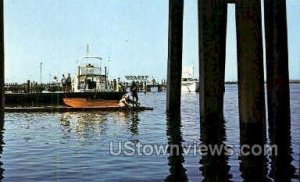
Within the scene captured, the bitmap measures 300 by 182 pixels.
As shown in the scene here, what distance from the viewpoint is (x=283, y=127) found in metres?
13.7

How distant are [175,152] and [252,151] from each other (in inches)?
102

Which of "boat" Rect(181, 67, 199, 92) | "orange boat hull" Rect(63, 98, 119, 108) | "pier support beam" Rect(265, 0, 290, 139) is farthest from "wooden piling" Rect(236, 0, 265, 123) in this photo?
"boat" Rect(181, 67, 199, 92)

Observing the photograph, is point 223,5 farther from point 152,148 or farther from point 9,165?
point 9,165

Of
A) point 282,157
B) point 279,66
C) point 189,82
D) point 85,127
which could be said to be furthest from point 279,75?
point 189,82

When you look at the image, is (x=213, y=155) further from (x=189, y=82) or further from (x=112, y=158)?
(x=189, y=82)

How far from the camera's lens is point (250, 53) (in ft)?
35.5

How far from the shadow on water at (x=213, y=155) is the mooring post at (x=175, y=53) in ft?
13.0

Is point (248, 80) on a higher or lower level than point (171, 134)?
higher

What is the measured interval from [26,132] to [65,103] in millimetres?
16198

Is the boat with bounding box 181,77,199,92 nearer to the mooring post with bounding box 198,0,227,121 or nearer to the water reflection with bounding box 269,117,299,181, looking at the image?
the water reflection with bounding box 269,117,299,181

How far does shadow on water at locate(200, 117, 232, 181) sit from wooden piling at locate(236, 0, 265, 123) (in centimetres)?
150

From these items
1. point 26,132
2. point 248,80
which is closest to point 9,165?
point 248,80

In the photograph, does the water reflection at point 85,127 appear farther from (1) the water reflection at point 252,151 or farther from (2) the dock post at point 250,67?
(2) the dock post at point 250,67

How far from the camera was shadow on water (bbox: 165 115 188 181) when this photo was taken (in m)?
10.4
